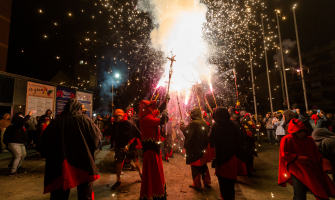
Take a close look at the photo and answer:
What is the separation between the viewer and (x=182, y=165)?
261 inches

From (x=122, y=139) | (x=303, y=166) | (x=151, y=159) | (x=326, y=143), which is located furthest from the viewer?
(x=122, y=139)

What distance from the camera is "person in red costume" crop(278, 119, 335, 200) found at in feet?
8.62

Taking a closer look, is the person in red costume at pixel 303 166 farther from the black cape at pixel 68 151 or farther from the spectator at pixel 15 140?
the spectator at pixel 15 140

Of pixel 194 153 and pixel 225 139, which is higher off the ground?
pixel 225 139

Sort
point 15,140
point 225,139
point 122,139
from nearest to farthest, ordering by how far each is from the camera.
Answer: point 225,139 < point 122,139 < point 15,140

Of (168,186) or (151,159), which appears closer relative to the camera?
(151,159)

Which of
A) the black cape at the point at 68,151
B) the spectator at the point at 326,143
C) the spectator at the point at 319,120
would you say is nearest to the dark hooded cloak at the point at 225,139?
the spectator at the point at 326,143

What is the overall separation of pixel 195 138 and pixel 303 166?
2183 mm

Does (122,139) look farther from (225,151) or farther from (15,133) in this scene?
(15,133)

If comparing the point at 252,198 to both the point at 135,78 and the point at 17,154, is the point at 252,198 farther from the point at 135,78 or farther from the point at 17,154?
the point at 135,78

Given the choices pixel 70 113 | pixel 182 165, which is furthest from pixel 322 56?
pixel 70 113

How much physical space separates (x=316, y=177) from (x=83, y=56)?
2901cm

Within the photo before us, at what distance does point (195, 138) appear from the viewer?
4.33 metres

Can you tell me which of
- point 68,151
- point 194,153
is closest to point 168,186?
point 194,153
